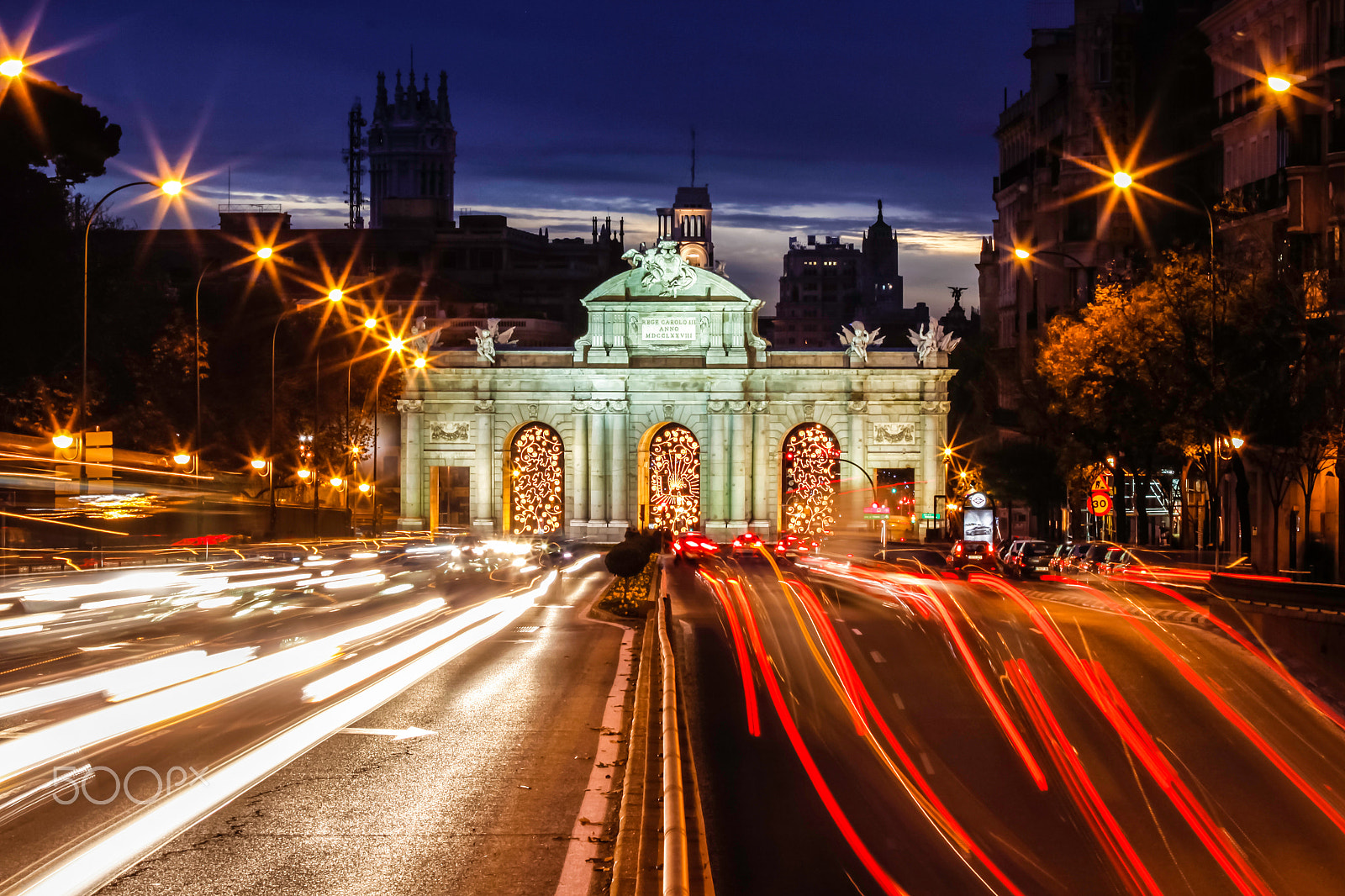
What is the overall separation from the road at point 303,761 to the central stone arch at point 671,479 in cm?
6378

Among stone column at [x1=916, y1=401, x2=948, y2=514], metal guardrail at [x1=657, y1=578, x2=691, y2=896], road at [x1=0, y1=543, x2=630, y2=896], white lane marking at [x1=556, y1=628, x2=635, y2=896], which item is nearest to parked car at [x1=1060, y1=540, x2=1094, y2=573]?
road at [x1=0, y1=543, x2=630, y2=896]

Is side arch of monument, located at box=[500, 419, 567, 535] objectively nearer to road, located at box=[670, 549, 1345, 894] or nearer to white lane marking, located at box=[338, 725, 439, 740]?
road, located at box=[670, 549, 1345, 894]

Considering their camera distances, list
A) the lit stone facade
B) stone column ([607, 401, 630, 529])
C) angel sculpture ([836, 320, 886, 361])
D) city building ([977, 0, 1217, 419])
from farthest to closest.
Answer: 1. stone column ([607, 401, 630, 529])
2. angel sculpture ([836, 320, 886, 361])
3. the lit stone facade
4. city building ([977, 0, 1217, 419])

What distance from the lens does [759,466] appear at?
9312 cm

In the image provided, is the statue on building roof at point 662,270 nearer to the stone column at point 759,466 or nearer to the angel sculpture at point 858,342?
the stone column at point 759,466

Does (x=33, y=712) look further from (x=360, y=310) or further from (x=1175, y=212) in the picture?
(x=360, y=310)

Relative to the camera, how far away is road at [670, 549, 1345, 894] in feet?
40.7

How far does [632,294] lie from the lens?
304ft

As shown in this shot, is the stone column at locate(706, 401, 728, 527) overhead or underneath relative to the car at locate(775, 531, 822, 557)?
overhead

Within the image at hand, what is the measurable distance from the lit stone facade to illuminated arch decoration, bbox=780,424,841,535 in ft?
1.95

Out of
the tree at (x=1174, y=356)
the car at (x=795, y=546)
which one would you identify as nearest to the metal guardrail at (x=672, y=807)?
the tree at (x=1174, y=356)

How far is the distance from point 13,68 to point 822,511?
65.6 metres

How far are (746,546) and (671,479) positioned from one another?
1875 cm

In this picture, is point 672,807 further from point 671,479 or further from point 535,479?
point 535,479
